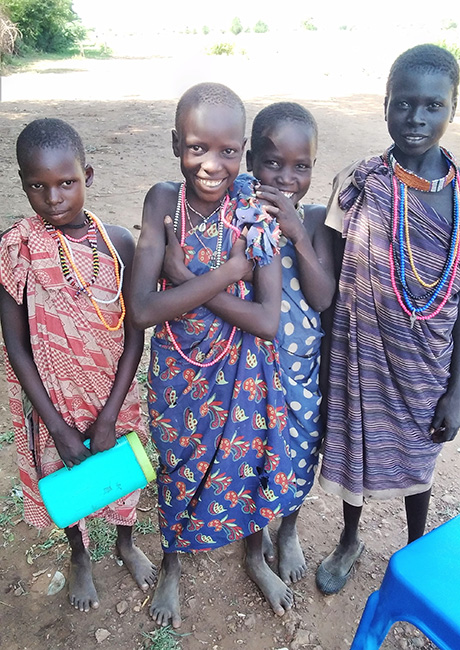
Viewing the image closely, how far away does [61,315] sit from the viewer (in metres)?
1.65

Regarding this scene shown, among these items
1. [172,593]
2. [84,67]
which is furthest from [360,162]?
[84,67]

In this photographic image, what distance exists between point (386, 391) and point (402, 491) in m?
0.42

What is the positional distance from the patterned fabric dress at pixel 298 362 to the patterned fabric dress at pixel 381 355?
7cm

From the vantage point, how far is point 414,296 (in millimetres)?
1622

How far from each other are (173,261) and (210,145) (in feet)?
1.07

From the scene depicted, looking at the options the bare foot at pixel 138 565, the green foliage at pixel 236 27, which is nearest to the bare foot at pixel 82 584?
the bare foot at pixel 138 565

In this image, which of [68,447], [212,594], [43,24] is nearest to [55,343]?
[68,447]

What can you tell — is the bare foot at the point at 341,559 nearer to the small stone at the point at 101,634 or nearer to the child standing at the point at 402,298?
the child standing at the point at 402,298

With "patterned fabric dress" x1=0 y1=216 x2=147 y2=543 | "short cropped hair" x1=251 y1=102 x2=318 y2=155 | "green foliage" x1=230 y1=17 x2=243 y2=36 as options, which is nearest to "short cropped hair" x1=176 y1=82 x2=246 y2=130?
"short cropped hair" x1=251 y1=102 x2=318 y2=155

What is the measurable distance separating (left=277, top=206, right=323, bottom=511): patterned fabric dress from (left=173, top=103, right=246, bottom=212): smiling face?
313 millimetres

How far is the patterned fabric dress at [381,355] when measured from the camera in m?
1.60

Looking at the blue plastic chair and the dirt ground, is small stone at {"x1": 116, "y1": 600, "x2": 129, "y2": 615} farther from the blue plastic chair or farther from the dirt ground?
the blue plastic chair

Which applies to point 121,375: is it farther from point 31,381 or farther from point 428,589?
point 428,589

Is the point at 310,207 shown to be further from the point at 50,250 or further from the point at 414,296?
the point at 50,250
